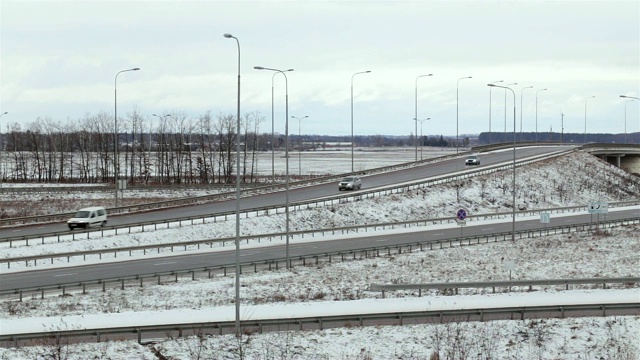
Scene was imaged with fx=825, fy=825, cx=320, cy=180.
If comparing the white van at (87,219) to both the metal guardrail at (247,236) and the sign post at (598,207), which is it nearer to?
the metal guardrail at (247,236)

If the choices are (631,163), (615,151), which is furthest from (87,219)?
(631,163)

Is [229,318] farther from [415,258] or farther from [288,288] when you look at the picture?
[415,258]

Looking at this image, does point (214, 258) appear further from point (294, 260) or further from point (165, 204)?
point (165, 204)

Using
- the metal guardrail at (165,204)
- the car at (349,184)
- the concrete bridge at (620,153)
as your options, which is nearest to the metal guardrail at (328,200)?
the car at (349,184)

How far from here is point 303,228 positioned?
6562cm

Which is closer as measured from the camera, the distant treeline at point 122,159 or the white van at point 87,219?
the white van at point 87,219

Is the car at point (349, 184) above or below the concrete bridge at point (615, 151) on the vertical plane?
below

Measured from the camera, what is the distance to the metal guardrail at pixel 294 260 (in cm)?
3926

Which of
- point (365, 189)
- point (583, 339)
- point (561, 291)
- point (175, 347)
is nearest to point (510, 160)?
point (365, 189)

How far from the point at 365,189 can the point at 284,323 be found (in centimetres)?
4997

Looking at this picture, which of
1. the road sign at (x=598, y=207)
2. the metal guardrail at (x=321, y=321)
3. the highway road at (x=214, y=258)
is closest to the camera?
the metal guardrail at (x=321, y=321)

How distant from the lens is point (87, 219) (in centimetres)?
5906

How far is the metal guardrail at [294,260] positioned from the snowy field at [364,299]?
0.90 metres

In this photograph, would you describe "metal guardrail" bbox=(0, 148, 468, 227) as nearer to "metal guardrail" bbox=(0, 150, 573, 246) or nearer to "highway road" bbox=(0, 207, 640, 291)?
"metal guardrail" bbox=(0, 150, 573, 246)
